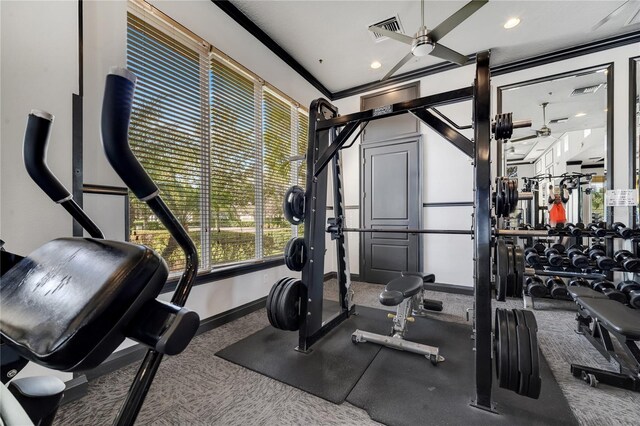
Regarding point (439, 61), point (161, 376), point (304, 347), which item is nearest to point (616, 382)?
point (304, 347)

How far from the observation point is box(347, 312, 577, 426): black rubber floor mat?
4.91 feet

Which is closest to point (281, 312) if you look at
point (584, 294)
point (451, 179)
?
point (584, 294)

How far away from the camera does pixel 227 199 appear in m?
2.88

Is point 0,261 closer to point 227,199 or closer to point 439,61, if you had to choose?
point 227,199

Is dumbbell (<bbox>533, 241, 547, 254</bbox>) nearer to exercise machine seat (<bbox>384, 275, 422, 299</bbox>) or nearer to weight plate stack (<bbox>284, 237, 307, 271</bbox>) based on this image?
exercise machine seat (<bbox>384, 275, 422, 299</bbox>)

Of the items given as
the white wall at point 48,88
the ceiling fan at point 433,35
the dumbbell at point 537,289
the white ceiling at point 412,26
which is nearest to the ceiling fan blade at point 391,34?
the ceiling fan at point 433,35

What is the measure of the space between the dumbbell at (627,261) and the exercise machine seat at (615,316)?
1.30 m

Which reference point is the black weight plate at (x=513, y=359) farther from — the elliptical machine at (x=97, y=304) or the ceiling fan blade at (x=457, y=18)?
the ceiling fan blade at (x=457, y=18)

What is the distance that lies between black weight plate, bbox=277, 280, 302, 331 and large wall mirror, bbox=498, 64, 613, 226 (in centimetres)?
369

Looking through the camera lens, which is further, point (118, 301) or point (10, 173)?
point (10, 173)

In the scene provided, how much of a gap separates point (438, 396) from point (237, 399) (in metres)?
1.28

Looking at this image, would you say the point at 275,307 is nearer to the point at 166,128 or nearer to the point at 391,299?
the point at 391,299

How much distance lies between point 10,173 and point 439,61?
480cm

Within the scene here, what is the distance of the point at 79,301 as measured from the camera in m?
0.53
